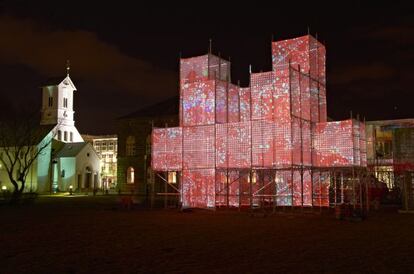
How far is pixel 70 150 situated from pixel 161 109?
57.5 ft

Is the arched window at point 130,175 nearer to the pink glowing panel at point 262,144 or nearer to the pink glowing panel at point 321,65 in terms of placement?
the pink glowing panel at point 321,65

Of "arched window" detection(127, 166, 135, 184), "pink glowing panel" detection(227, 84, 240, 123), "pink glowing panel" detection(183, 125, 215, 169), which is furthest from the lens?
"arched window" detection(127, 166, 135, 184)

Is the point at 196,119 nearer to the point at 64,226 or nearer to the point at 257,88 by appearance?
the point at 257,88

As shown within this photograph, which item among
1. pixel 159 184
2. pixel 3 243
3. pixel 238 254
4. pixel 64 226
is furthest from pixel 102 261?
pixel 159 184

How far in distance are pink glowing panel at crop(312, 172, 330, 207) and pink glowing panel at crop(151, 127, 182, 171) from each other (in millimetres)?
8116

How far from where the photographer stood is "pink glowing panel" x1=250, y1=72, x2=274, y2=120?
2575 cm

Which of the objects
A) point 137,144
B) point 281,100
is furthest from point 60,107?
point 281,100

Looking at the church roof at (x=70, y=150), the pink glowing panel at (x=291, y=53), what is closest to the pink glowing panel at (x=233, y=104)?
the pink glowing panel at (x=291, y=53)

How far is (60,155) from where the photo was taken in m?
68.3

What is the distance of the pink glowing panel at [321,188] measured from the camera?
27.9 meters

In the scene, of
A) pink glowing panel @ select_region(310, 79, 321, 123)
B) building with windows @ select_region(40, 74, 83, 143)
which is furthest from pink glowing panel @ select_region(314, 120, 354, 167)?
building with windows @ select_region(40, 74, 83, 143)

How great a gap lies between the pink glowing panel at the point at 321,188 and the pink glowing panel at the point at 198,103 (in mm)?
7158

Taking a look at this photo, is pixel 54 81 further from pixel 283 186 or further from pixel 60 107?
pixel 283 186

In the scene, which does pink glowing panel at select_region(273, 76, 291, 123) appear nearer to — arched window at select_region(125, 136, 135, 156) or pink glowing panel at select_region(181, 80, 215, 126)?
pink glowing panel at select_region(181, 80, 215, 126)
